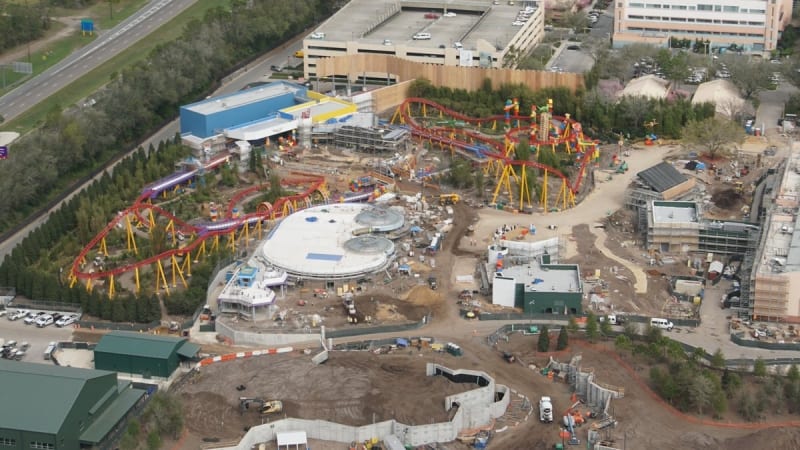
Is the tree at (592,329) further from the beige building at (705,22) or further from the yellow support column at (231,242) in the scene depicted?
the beige building at (705,22)

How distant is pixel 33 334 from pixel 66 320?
1.96 m

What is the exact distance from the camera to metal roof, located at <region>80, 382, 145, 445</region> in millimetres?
62781

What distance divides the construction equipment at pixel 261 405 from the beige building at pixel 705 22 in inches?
2769

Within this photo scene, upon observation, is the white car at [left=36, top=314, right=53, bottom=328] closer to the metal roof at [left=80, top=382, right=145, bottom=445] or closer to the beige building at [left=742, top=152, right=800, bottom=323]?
the metal roof at [left=80, top=382, right=145, bottom=445]

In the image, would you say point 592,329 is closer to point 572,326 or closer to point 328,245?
point 572,326

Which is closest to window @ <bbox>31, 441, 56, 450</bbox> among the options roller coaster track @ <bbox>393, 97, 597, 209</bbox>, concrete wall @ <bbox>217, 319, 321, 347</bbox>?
concrete wall @ <bbox>217, 319, 321, 347</bbox>

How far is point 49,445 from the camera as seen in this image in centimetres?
6150

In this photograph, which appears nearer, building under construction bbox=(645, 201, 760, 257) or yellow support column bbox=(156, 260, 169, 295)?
yellow support column bbox=(156, 260, 169, 295)

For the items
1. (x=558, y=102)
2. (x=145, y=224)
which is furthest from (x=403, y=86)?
(x=145, y=224)

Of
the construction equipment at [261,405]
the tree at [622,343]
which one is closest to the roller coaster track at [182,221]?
the construction equipment at [261,405]

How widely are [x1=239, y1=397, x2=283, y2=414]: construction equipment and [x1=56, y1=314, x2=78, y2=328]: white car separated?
592 inches

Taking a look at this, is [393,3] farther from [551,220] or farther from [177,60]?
[551,220]

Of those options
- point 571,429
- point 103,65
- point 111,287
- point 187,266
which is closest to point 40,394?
point 111,287

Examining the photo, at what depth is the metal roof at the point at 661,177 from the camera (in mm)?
90062
